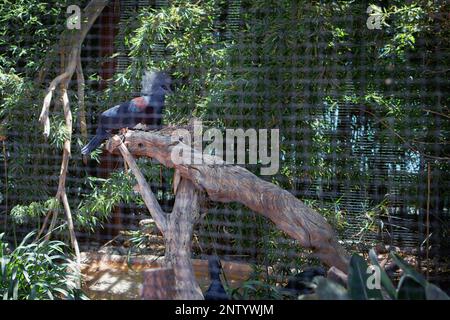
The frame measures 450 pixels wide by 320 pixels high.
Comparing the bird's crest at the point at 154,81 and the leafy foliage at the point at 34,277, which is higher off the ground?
the bird's crest at the point at 154,81

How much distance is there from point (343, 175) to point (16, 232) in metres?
1.69

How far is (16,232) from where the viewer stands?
286 cm

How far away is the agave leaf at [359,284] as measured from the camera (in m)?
1.23

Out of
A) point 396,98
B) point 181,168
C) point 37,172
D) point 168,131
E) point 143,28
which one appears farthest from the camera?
point 37,172

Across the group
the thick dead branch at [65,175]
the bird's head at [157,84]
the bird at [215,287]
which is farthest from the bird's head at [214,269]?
the thick dead branch at [65,175]

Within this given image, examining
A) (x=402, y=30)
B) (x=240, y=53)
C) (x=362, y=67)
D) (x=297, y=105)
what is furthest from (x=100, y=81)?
(x=402, y=30)

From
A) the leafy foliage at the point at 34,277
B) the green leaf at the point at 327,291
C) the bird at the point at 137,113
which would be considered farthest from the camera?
the bird at the point at 137,113

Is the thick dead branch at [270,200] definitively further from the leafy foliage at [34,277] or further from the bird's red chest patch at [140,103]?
the leafy foliage at [34,277]

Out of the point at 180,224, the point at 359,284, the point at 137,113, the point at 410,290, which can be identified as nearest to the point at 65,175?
the point at 137,113

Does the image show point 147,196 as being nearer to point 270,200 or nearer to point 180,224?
point 180,224

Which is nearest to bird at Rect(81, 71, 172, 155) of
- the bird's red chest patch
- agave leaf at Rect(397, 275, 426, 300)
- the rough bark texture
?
the bird's red chest patch

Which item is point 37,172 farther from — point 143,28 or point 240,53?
point 240,53

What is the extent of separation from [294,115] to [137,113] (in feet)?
2.14

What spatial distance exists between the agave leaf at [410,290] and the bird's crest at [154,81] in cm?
140
